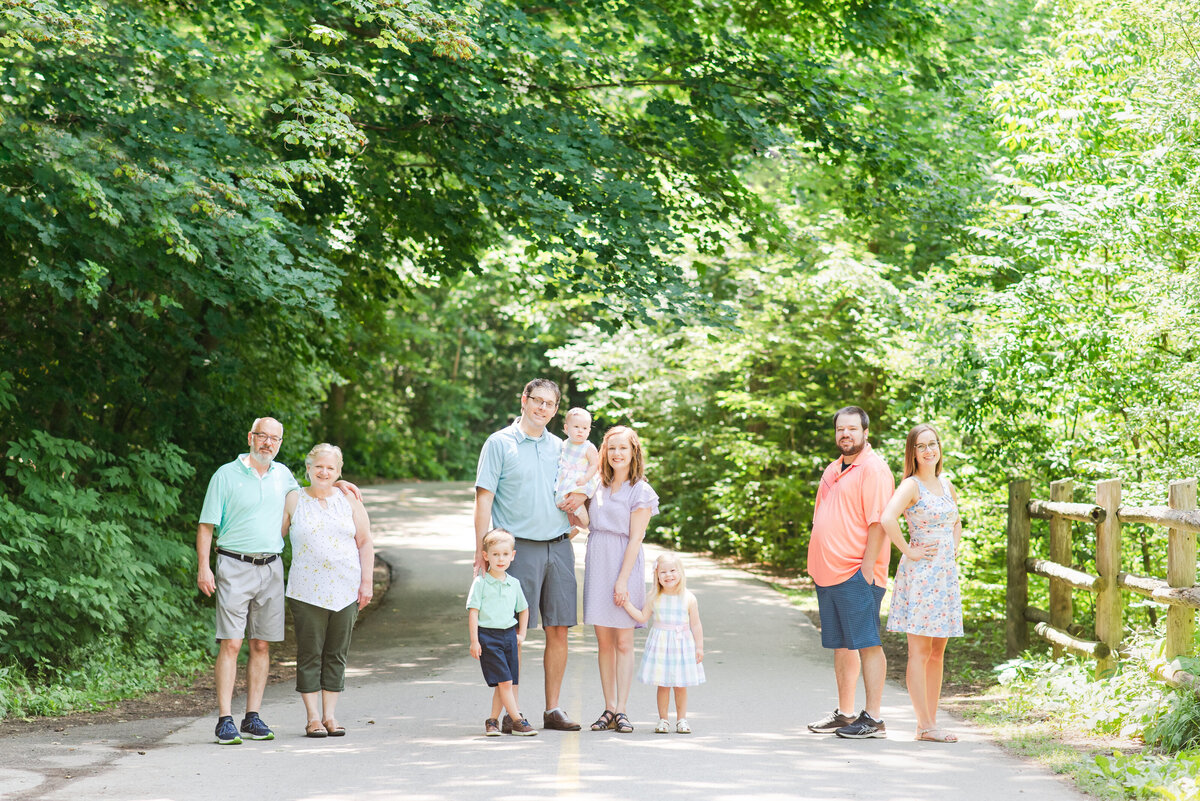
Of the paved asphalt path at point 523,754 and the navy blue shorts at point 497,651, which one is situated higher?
the navy blue shorts at point 497,651

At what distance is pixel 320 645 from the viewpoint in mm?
6934

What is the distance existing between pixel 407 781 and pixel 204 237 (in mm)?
4499

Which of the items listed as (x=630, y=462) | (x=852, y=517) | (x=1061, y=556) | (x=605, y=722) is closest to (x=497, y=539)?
(x=630, y=462)

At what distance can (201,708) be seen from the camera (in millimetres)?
8328

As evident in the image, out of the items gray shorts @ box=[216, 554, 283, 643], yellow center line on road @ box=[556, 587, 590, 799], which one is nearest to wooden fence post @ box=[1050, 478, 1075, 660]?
yellow center line on road @ box=[556, 587, 590, 799]

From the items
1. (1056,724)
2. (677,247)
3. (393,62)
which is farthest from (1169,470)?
(393,62)

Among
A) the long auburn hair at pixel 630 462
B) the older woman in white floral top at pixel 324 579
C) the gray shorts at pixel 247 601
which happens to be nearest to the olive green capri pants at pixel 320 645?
the older woman in white floral top at pixel 324 579

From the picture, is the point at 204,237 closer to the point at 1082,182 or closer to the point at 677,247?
the point at 677,247

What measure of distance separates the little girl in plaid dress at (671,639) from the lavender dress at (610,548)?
11 cm

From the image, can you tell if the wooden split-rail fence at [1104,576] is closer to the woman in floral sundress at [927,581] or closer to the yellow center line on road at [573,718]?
the woman in floral sundress at [927,581]

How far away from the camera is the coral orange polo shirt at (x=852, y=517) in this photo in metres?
6.71

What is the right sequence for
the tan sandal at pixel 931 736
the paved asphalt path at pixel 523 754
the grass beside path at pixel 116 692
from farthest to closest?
1. the grass beside path at pixel 116 692
2. the tan sandal at pixel 931 736
3. the paved asphalt path at pixel 523 754

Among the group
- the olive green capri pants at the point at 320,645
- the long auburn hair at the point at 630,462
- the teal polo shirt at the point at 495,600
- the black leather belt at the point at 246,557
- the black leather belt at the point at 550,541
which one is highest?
the long auburn hair at the point at 630,462

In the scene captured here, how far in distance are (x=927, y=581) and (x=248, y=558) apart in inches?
156
